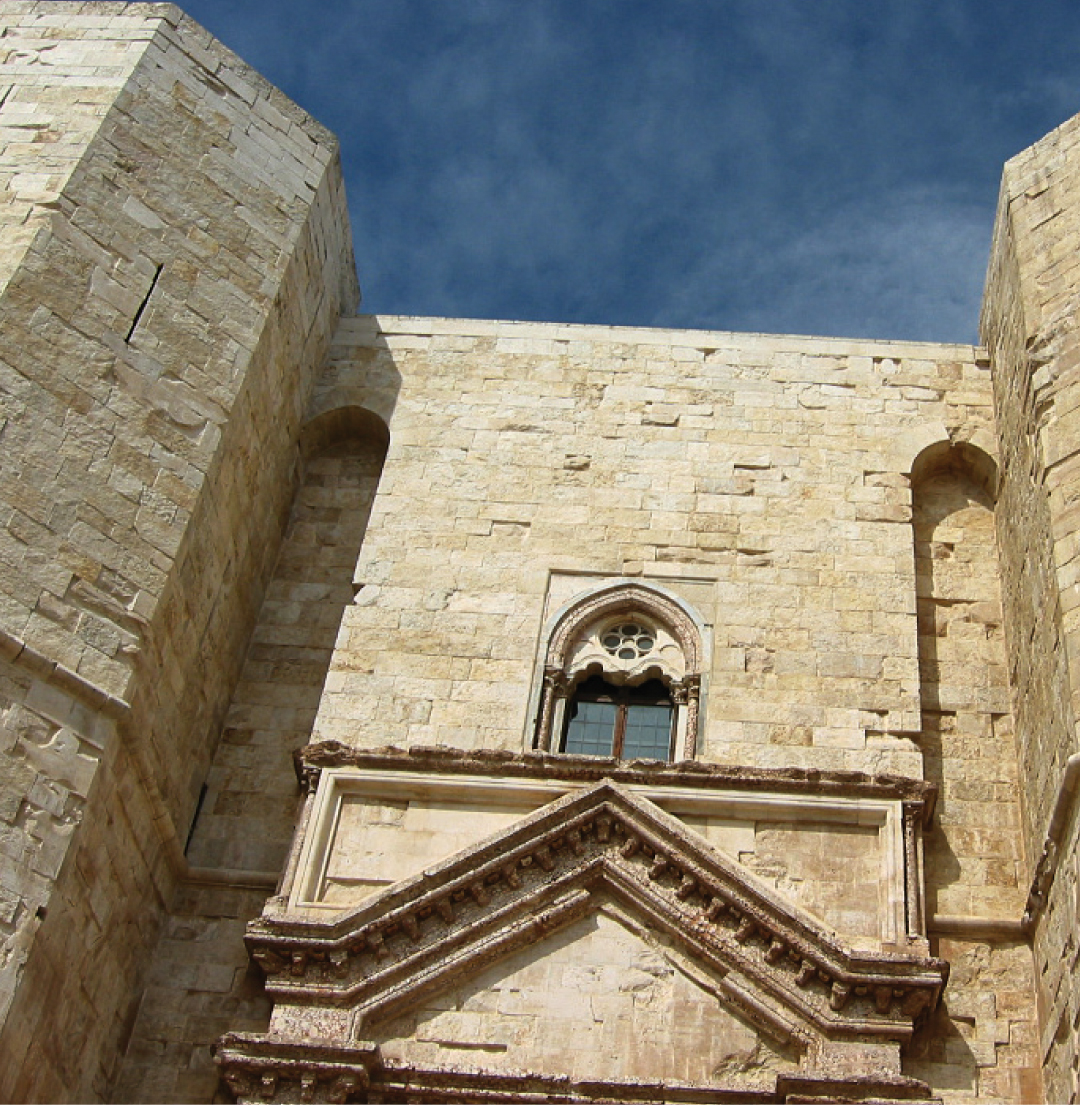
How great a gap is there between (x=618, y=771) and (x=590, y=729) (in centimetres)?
75

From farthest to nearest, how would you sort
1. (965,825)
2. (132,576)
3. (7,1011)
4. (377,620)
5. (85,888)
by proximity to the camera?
(377,620) < (965,825) < (132,576) < (85,888) < (7,1011)

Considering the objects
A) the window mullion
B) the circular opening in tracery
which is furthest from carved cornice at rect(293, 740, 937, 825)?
the circular opening in tracery

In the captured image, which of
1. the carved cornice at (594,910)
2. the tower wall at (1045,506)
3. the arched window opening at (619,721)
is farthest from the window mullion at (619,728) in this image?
the tower wall at (1045,506)

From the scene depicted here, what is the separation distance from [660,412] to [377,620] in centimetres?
242

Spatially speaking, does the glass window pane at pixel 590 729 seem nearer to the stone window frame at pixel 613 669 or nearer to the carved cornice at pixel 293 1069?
the stone window frame at pixel 613 669

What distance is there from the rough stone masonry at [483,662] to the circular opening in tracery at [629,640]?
22 millimetres

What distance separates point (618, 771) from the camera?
8711 millimetres

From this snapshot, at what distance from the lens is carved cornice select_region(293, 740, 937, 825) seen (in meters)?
8.63

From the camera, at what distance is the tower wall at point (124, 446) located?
7574mm

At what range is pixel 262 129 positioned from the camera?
1080 centimetres

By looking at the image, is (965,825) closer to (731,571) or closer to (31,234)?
(731,571)

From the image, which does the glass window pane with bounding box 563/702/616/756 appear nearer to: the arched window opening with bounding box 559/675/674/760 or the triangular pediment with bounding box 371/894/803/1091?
the arched window opening with bounding box 559/675/674/760

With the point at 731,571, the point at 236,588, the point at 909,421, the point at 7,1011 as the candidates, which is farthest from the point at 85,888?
the point at 909,421

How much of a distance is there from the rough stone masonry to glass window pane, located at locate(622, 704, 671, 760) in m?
0.03
